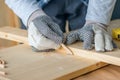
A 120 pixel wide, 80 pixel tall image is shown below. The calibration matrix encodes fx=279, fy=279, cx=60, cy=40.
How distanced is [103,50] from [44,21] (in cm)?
22

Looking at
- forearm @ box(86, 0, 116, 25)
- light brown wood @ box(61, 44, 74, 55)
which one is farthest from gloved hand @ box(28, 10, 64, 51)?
forearm @ box(86, 0, 116, 25)

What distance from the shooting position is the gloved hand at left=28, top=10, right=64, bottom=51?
2.91ft

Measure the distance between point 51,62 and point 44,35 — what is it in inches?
4.5

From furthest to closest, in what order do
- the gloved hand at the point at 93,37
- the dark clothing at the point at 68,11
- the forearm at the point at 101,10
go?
the dark clothing at the point at 68,11 < the forearm at the point at 101,10 < the gloved hand at the point at 93,37

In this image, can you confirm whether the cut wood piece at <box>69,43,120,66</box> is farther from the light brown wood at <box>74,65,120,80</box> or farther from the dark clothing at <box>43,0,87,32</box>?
the dark clothing at <box>43,0,87,32</box>

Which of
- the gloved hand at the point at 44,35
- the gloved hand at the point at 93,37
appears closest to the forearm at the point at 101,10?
the gloved hand at the point at 93,37

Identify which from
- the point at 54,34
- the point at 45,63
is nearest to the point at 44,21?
the point at 54,34

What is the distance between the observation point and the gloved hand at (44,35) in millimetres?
886

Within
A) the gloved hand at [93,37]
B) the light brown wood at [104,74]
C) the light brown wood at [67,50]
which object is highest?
the gloved hand at [93,37]

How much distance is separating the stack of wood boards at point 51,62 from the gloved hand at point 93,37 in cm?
2

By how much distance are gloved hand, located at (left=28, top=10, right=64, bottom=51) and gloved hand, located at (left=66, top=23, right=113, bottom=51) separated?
0.05m

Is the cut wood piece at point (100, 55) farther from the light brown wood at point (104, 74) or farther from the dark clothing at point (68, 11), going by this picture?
the dark clothing at point (68, 11)

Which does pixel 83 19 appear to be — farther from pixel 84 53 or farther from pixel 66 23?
pixel 84 53

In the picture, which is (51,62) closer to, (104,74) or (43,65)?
(43,65)
